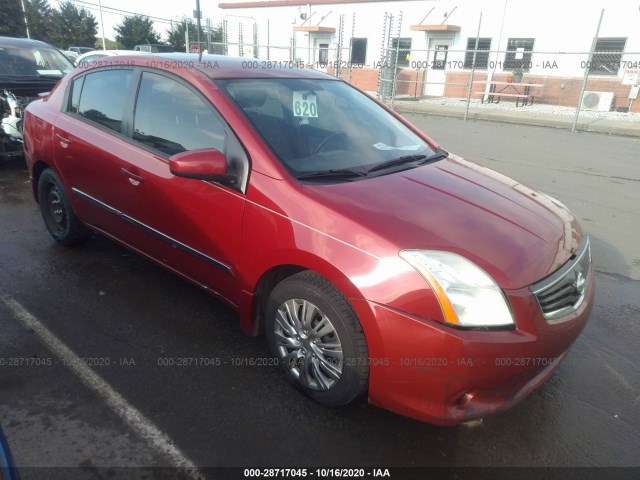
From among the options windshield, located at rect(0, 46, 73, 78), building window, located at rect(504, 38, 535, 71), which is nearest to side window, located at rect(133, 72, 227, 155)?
windshield, located at rect(0, 46, 73, 78)

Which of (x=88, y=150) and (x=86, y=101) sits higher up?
(x=86, y=101)

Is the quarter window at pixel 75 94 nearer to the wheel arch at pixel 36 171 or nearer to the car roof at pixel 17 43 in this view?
the wheel arch at pixel 36 171

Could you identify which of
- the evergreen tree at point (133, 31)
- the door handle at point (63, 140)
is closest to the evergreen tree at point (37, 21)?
the evergreen tree at point (133, 31)

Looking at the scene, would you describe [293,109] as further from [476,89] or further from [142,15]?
[142,15]

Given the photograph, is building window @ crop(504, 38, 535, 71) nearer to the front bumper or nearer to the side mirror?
the side mirror

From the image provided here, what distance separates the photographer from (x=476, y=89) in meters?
20.1

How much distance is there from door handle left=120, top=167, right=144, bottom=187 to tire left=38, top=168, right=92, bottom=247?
3.54 feet

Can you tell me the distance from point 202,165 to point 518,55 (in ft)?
65.2

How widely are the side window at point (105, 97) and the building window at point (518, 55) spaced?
18.2 meters

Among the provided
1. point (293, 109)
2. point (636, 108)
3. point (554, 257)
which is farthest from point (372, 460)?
point (636, 108)

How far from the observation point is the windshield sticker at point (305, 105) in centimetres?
308

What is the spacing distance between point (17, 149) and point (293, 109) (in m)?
5.54

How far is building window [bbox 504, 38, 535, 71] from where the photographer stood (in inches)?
736

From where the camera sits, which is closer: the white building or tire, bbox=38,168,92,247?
tire, bbox=38,168,92,247
